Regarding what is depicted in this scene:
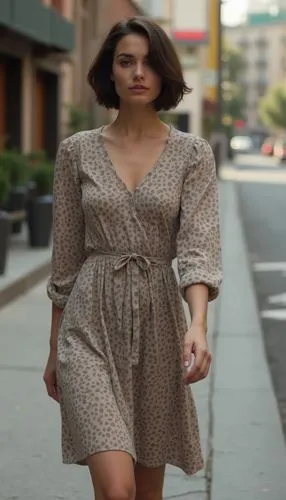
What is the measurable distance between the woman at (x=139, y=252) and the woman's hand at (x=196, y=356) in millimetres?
43

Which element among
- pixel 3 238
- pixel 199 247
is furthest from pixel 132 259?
pixel 3 238

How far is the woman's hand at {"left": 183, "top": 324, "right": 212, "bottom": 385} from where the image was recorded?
347 cm

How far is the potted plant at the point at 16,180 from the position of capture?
1683cm

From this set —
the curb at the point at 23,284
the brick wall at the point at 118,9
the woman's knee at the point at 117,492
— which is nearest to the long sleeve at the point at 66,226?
the woman's knee at the point at 117,492

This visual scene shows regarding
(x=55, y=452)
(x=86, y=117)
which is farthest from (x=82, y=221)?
(x=86, y=117)

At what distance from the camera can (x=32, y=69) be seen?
24.0 metres

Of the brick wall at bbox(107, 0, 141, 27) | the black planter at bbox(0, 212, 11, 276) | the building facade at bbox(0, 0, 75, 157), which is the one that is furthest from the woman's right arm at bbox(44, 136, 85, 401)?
the brick wall at bbox(107, 0, 141, 27)

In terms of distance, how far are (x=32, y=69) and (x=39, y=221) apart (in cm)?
863

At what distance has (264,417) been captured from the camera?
6.97 meters

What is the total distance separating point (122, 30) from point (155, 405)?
1115 mm

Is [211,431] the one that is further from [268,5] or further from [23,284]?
[268,5]

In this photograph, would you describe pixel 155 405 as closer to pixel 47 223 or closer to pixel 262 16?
pixel 47 223

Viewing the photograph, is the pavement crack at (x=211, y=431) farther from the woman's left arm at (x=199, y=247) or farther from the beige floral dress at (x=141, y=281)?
the woman's left arm at (x=199, y=247)

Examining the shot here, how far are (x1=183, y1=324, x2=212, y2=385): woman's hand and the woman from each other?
43 millimetres
